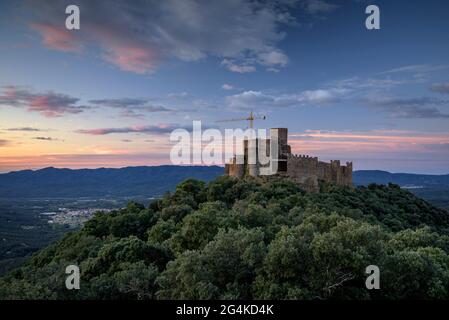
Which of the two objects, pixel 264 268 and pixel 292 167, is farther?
pixel 292 167

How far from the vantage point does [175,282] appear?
1702 centimetres

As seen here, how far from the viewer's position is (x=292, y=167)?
50781 mm

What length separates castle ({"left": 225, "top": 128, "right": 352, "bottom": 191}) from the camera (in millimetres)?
51000

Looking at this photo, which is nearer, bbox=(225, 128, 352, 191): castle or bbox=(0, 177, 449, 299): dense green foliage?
bbox=(0, 177, 449, 299): dense green foliage

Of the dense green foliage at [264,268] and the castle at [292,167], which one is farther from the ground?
the castle at [292,167]

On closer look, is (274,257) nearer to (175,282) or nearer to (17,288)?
(175,282)

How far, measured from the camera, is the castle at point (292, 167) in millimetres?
51000

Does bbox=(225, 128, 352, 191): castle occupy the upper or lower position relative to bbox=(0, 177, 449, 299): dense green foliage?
upper

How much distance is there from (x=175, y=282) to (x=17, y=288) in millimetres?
5803

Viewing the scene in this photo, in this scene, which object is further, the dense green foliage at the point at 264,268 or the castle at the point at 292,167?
the castle at the point at 292,167

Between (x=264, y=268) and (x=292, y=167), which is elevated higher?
(x=292, y=167)
